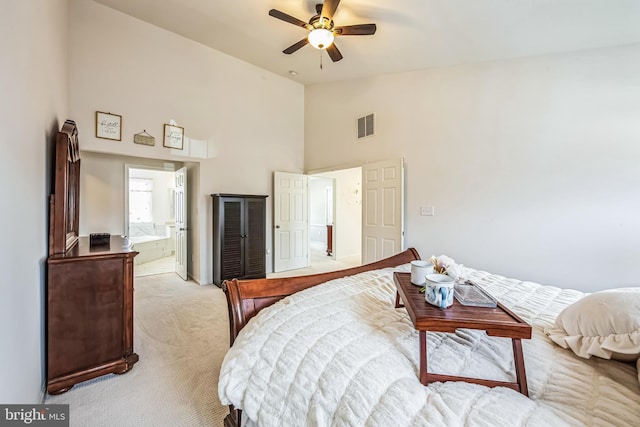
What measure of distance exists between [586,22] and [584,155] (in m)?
1.27

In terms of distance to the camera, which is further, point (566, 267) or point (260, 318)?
point (566, 267)

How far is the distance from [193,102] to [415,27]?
3.32m

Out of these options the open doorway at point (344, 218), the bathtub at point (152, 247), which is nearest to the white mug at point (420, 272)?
the open doorway at point (344, 218)

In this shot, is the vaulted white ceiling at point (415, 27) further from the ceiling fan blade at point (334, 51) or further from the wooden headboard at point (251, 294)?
the wooden headboard at point (251, 294)

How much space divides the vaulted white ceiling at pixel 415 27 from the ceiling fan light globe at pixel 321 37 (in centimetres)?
43

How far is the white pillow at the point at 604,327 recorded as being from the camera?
887mm

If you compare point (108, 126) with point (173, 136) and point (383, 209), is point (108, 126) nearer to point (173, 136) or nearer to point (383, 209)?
point (173, 136)

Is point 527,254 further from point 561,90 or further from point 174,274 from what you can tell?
point 174,274

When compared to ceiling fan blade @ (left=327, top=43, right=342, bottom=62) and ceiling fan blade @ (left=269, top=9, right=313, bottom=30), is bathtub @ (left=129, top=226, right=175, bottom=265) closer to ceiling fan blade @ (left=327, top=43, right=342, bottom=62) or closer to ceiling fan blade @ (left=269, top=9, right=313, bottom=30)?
ceiling fan blade @ (left=269, top=9, right=313, bottom=30)

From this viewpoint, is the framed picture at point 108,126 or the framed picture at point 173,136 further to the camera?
the framed picture at point 173,136

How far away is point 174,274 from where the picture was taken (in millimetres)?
4941

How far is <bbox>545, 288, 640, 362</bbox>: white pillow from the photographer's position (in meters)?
0.89

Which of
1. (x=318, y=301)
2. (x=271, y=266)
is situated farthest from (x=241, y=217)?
(x=318, y=301)

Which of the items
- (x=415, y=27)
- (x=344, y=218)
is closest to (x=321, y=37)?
(x=415, y=27)
